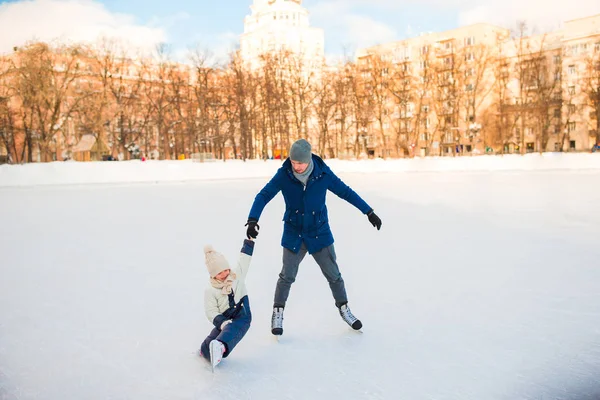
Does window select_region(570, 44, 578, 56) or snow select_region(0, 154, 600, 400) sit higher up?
window select_region(570, 44, 578, 56)

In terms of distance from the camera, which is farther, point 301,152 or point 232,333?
point 301,152

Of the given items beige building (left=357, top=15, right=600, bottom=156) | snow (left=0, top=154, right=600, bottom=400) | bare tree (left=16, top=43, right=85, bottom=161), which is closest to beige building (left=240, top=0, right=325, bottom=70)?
beige building (left=357, top=15, right=600, bottom=156)

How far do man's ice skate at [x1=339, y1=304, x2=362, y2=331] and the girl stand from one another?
2.57 feet

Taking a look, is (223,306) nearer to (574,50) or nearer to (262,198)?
(262,198)

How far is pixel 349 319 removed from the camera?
375cm

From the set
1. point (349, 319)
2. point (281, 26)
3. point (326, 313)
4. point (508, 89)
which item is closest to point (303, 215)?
point (349, 319)

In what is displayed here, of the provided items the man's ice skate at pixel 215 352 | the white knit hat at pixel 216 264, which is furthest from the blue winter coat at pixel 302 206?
the man's ice skate at pixel 215 352

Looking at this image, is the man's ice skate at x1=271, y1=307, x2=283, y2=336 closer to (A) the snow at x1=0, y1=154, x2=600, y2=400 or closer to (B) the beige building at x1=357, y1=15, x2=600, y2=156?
(A) the snow at x1=0, y1=154, x2=600, y2=400

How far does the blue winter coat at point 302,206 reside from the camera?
3.54m

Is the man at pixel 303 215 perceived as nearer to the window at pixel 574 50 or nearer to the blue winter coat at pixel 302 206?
the blue winter coat at pixel 302 206

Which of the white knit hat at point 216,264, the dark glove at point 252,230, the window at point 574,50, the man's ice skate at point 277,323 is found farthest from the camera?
the window at point 574,50

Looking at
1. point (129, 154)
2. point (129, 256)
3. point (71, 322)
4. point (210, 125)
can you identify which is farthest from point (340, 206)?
point (129, 154)

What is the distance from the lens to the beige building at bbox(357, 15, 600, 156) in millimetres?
41969

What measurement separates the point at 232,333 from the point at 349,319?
959mm
